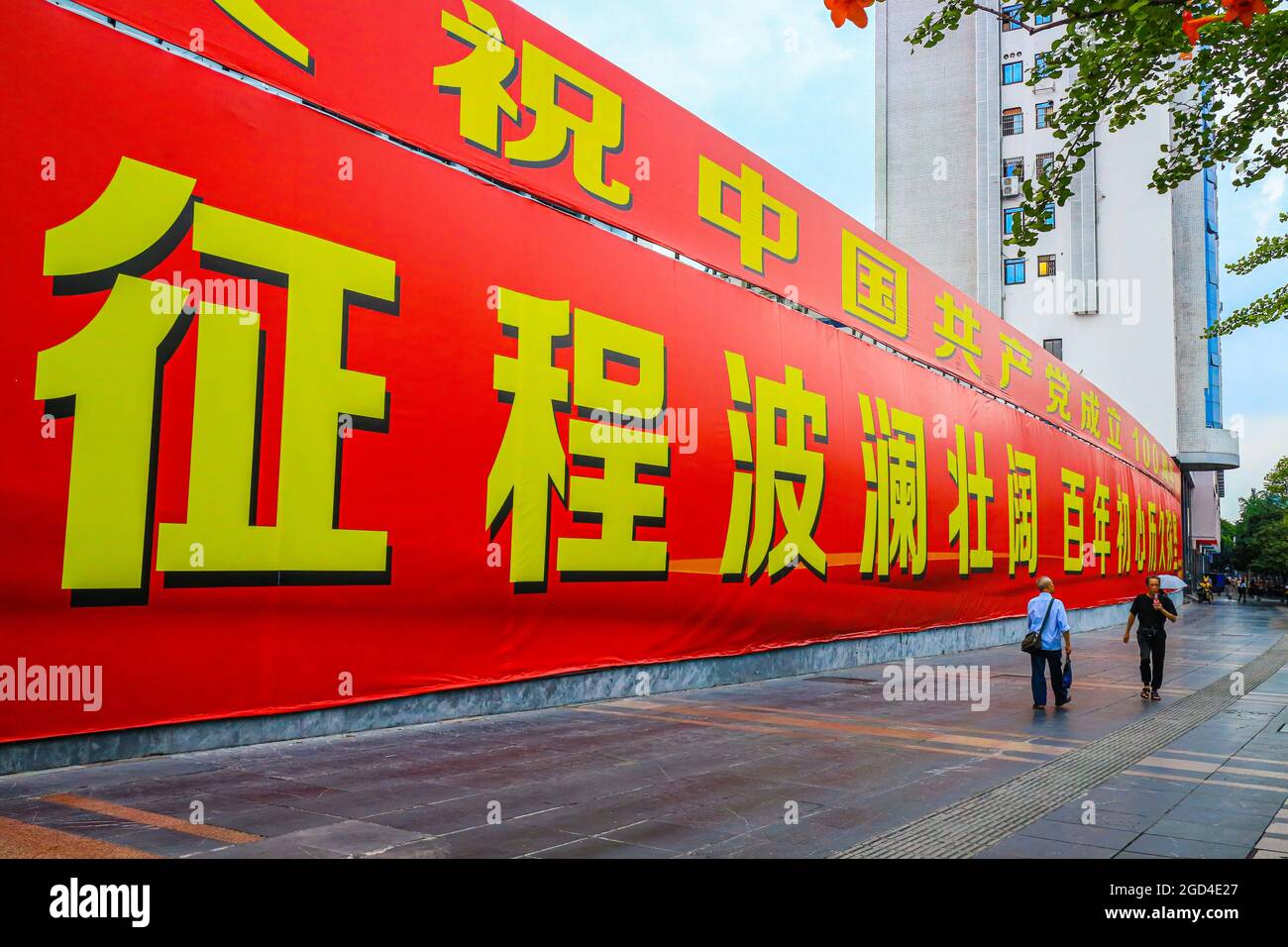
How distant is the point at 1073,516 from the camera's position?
1035 inches

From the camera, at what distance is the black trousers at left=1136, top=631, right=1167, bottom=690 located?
1219cm

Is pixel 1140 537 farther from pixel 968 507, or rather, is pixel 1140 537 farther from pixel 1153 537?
pixel 968 507

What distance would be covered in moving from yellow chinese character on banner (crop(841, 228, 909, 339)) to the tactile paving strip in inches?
319

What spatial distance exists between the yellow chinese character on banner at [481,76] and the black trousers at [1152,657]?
979 centimetres

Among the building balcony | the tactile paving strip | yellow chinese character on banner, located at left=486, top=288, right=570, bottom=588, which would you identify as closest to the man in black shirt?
the tactile paving strip

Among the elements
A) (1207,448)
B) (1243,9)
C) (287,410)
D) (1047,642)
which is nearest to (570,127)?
(287,410)

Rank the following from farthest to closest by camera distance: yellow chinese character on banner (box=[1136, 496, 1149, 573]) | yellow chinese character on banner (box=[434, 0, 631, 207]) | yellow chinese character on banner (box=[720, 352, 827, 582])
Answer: yellow chinese character on banner (box=[1136, 496, 1149, 573])
yellow chinese character on banner (box=[720, 352, 827, 582])
yellow chinese character on banner (box=[434, 0, 631, 207])

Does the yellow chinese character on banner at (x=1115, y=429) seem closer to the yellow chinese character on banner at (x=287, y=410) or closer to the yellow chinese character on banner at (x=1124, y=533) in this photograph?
the yellow chinese character on banner at (x=1124, y=533)

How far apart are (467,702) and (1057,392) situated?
2168 centimetres

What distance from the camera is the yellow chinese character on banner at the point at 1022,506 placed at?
21859 millimetres

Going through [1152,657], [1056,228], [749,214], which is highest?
[1056,228]

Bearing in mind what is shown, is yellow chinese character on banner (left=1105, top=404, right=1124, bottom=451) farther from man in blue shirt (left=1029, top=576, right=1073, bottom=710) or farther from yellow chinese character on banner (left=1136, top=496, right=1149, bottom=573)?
man in blue shirt (left=1029, top=576, right=1073, bottom=710)

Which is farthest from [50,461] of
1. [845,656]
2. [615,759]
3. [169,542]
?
[845,656]

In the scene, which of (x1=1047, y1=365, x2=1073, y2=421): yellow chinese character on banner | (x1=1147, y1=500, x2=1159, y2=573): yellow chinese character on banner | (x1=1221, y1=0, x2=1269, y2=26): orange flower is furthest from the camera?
(x1=1147, y1=500, x2=1159, y2=573): yellow chinese character on banner
